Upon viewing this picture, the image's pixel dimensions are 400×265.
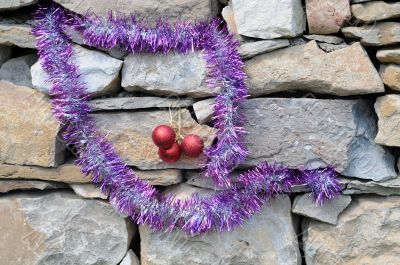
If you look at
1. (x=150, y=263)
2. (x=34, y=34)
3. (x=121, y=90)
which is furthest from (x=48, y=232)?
(x=34, y=34)

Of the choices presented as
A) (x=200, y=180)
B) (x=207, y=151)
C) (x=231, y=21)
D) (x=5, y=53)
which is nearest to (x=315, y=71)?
(x=231, y=21)

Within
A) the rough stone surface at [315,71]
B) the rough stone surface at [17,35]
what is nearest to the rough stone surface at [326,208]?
the rough stone surface at [315,71]

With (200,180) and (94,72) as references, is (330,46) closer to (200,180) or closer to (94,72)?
(200,180)

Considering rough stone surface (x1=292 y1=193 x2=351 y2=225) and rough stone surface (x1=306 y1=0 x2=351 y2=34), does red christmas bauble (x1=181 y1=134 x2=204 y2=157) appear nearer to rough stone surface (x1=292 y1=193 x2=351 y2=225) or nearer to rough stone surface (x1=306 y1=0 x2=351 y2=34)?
rough stone surface (x1=292 y1=193 x2=351 y2=225)

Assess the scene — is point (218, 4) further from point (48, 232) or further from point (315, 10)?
point (48, 232)

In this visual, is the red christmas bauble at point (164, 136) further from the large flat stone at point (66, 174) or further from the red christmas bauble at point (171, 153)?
the large flat stone at point (66, 174)

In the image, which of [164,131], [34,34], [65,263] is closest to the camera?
[164,131]
